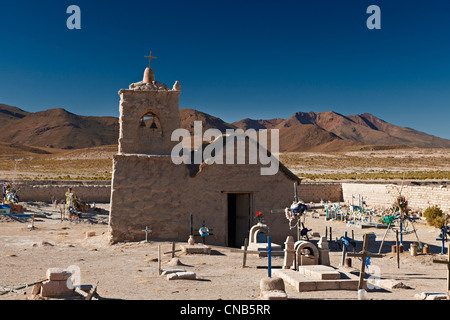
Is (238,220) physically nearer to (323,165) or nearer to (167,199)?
(167,199)

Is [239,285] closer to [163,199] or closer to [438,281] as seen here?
[438,281]

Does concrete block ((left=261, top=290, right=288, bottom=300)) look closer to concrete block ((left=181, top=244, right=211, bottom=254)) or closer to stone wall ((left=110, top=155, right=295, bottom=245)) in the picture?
concrete block ((left=181, top=244, right=211, bottom=254))

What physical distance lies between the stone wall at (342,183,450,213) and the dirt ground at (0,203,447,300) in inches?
307

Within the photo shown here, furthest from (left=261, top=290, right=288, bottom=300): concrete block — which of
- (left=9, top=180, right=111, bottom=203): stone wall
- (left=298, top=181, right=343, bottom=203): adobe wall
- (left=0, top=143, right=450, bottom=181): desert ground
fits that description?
(left=0, top=143, right=450, bottom=181): desert ground

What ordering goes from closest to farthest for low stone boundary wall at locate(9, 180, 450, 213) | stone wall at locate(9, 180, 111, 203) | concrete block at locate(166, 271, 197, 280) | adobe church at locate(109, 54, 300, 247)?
concrete block at locate(166, 271, 197, 280) < adobe church at locate(109, 54, 300, 247) < low stone boundary wall at locate(9, 180, 450, 213) < stone wall at locate(9, 180, 111, 203)

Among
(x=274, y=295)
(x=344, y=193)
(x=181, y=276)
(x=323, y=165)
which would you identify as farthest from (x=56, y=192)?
(x=323, y=165)

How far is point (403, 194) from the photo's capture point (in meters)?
30.9

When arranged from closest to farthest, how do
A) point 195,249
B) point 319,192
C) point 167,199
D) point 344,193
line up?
point 195,249
point 167,199
point 319,192
point 344,193

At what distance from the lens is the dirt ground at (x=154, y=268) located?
9727 millimetres

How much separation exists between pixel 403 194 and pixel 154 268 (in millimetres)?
23725

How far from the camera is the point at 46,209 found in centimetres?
2838

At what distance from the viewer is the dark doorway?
59.9ft
